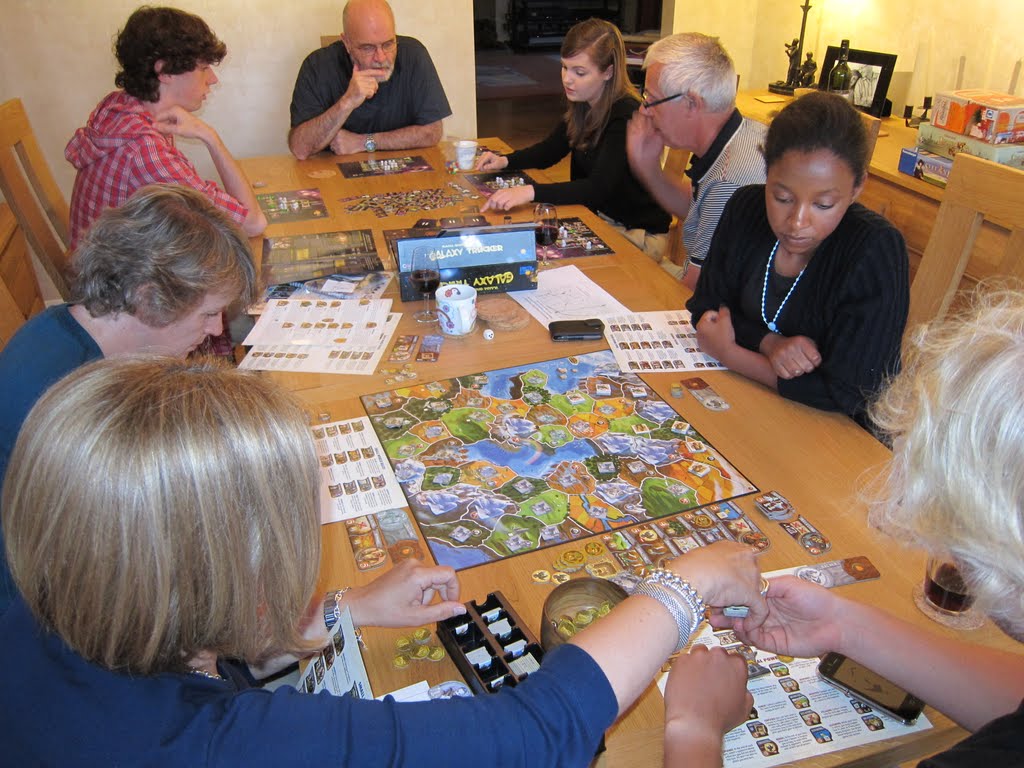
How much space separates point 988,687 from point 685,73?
1.80 meters

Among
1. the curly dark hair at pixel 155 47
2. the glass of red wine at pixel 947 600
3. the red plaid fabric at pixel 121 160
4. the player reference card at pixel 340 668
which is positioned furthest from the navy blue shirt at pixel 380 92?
the glass of red wine at pixel 947 600

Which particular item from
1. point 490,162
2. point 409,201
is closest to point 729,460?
point 409,201

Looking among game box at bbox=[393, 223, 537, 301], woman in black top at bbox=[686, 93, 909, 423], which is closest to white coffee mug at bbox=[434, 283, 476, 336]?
game box at bbox=[393, 223, 537, 301]

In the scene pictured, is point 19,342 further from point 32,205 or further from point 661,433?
point 32,205

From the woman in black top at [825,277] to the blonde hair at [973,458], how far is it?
0.66 meters

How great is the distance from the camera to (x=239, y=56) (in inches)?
152

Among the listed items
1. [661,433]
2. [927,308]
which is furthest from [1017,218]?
[661,433]

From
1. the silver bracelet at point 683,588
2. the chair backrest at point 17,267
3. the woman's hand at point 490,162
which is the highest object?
the woman's hand at point 490,162

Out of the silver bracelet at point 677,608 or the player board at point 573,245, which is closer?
the silver bracelet at point 677,608

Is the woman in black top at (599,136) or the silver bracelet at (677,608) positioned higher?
the woman in black top at (599,136)

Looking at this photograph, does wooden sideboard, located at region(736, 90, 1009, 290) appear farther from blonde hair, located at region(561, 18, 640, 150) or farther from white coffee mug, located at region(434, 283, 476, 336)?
white coffee mug, located at region(434, 283, 476, 336)

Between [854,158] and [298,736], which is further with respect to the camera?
[854,158]

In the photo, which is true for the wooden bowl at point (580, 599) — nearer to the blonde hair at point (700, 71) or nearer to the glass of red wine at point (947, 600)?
the glass of red wine at point (947, 600)

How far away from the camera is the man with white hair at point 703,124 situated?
2135 millimetres
